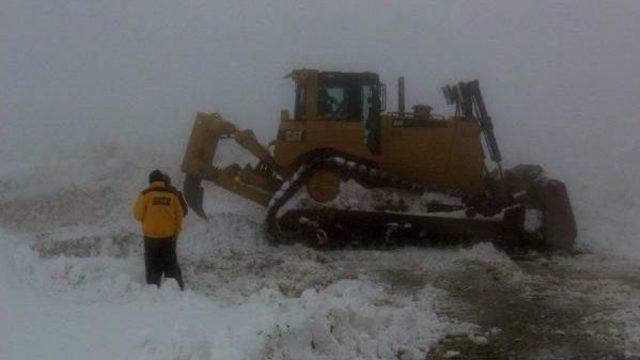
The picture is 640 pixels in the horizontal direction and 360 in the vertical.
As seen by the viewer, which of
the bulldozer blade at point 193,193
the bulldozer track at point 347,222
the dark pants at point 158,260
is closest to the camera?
the dark pants at point 158,260

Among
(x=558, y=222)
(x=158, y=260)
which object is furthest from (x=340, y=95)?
(x=158, y=260)

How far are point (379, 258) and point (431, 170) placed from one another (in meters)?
1.96

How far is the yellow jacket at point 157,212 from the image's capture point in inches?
344

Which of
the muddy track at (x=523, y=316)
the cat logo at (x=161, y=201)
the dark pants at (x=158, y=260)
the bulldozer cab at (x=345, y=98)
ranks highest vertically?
the bulldozer cab at (x=345, y=98)

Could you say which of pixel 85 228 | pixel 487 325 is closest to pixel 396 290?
pixel 487 325

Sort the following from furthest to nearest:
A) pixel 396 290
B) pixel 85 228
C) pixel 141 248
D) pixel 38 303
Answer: pixel 85 228 → pixel 141 248 → pixel 396 290 → pixel 38 303

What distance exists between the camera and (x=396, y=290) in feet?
29.6

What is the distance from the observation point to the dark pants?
8.71 m

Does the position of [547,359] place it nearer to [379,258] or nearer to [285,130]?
[379,258]

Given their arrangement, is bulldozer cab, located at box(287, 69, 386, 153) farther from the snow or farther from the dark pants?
the dark pants

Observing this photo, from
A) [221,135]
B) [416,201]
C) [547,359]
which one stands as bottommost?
[547,359]

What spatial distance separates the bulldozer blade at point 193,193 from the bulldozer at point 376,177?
0.02 m

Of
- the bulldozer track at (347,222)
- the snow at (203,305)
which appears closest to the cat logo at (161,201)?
the snow at (203,305)

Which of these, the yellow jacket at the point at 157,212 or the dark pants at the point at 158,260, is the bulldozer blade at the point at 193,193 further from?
→ the dark pants at the point at 158,260
